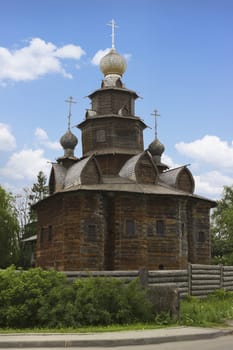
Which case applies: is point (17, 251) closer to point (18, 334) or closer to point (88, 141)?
point (88, 141)

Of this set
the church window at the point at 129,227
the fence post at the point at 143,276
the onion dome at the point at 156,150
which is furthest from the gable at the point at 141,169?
the fence post at the point at 143,276

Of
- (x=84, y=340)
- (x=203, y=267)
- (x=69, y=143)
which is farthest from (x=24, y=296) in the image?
(x=69, y=143)

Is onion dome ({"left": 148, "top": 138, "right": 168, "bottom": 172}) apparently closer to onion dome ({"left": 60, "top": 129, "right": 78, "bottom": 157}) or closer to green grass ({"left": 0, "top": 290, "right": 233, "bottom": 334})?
onion dome ({"left": 60, "top": 129, "right": 78, "bottom": 157})

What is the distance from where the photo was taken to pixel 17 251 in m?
47.0

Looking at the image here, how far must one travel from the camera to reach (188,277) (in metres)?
17.2

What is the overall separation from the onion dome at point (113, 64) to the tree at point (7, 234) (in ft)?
68.4

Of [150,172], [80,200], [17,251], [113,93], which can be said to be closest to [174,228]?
[150,172]

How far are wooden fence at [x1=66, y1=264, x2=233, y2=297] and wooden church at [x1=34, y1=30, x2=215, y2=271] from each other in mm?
4955

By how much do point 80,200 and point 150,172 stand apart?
4.97 meters

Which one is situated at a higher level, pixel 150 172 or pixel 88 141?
pixel 88 141

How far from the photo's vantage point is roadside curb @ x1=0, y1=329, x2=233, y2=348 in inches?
360

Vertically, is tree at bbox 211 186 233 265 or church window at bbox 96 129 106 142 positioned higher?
church window at bbox 96 129 106 142

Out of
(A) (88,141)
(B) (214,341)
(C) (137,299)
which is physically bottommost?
(B) (214,341)

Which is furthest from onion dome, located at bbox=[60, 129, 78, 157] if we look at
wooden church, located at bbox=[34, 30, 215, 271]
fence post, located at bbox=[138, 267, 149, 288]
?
fence post, located at bbox=[138, 267, 149, 288]
